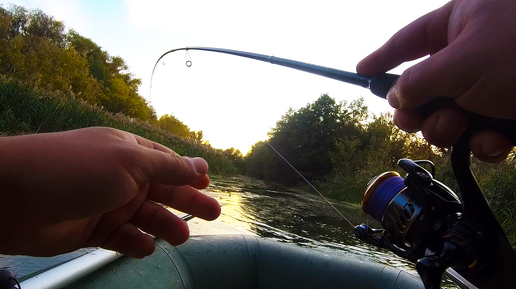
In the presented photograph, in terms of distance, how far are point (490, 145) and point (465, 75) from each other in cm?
23

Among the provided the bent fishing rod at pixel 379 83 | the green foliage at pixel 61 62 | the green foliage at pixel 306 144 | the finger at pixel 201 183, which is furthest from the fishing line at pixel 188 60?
the green foliage at pixel 61 62

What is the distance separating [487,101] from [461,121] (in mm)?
152

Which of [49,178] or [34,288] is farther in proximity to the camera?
[34,288]

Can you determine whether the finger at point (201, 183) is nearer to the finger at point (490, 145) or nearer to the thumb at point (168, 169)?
the thumb at point (168, 169)

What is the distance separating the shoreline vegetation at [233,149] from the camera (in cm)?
498

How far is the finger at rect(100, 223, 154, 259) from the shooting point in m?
0.82

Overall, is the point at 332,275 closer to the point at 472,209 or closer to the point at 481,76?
the point at 472,209

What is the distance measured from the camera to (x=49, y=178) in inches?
20.7

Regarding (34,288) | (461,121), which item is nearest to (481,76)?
(461,121)

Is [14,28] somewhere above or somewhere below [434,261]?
above

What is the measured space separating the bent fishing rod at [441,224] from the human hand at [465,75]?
0.04 m

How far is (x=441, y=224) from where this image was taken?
2.81 feet

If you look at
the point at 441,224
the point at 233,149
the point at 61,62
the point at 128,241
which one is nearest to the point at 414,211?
the point at 441,224

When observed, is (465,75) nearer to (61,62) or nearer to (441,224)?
(441,224)
